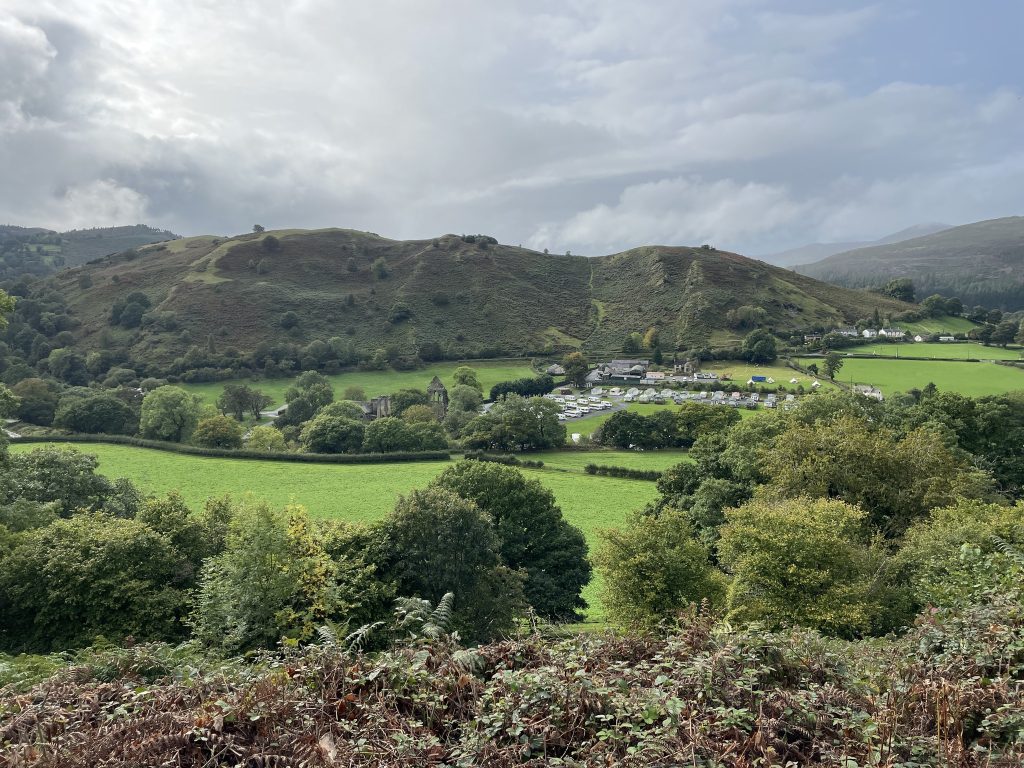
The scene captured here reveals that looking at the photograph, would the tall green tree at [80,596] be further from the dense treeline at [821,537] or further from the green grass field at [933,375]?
the green grass field at [933,375]

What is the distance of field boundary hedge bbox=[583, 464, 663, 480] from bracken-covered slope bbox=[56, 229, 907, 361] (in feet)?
192

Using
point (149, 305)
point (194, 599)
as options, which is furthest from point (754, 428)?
point (149, 305)

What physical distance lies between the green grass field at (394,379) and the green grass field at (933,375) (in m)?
47.5

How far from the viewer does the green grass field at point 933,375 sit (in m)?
66.4

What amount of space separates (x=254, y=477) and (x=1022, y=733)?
4858 centimetres

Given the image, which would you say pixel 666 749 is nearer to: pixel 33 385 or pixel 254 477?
pixel 254 477

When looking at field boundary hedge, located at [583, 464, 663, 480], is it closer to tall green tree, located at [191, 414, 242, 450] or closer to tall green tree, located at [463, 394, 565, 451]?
tall green tree, located at [463, 394, 565, 451]

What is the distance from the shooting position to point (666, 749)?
443 cm

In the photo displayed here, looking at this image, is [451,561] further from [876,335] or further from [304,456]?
[876,335]

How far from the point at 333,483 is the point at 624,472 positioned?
2313 centimetres

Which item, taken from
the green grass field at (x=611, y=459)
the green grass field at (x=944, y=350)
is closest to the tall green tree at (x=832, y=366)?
the green grass field at (x=944, y=350)

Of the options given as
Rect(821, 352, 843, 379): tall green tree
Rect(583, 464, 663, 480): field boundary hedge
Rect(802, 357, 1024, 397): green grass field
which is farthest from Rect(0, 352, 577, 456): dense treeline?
Rect(802, 357, 1024, 397): green grass field

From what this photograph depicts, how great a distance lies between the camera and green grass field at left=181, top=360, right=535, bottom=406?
84.9 metres

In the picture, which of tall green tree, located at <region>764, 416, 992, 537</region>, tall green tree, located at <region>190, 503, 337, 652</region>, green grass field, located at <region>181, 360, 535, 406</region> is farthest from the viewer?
green grass field, located at <region>181, 360, 535, 406</region>
